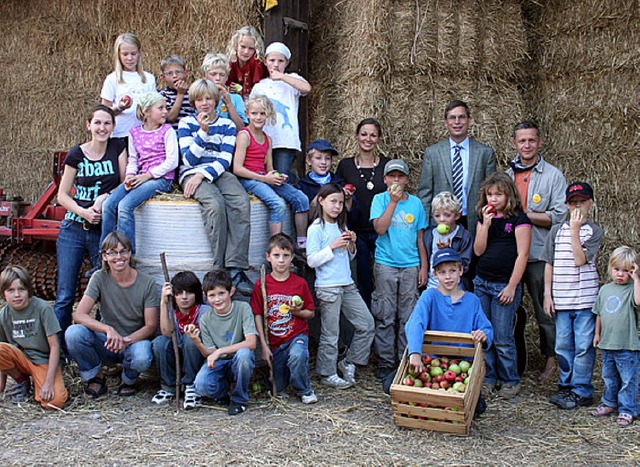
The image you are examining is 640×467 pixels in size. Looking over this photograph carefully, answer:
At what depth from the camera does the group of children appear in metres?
4.55

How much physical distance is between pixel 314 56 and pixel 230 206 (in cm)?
267

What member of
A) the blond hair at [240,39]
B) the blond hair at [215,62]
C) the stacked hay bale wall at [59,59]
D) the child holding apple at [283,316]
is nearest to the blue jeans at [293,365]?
the child holding apple at [283,316]

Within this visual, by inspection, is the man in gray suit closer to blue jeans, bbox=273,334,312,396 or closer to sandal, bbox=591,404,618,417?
blue jeans, bbox=273,334,312,396

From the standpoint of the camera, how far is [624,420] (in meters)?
4.30

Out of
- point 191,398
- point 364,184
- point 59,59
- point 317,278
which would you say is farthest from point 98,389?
point 59,59

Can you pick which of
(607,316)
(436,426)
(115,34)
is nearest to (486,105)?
(607,316)

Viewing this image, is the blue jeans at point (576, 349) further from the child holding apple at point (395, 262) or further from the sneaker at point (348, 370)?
the sneaker at point (348, 370)

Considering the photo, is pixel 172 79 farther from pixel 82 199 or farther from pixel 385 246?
pixel 385 246

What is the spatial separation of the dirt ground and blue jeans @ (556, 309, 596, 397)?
0.66 ft

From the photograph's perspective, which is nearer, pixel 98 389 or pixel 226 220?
pixel 98 389

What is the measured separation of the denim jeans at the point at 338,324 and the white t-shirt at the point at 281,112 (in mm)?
1446

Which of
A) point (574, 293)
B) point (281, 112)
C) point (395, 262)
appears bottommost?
point (574, 293)

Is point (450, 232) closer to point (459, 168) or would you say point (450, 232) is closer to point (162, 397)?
point (459, 168)

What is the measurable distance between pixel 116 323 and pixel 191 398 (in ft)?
2.61
